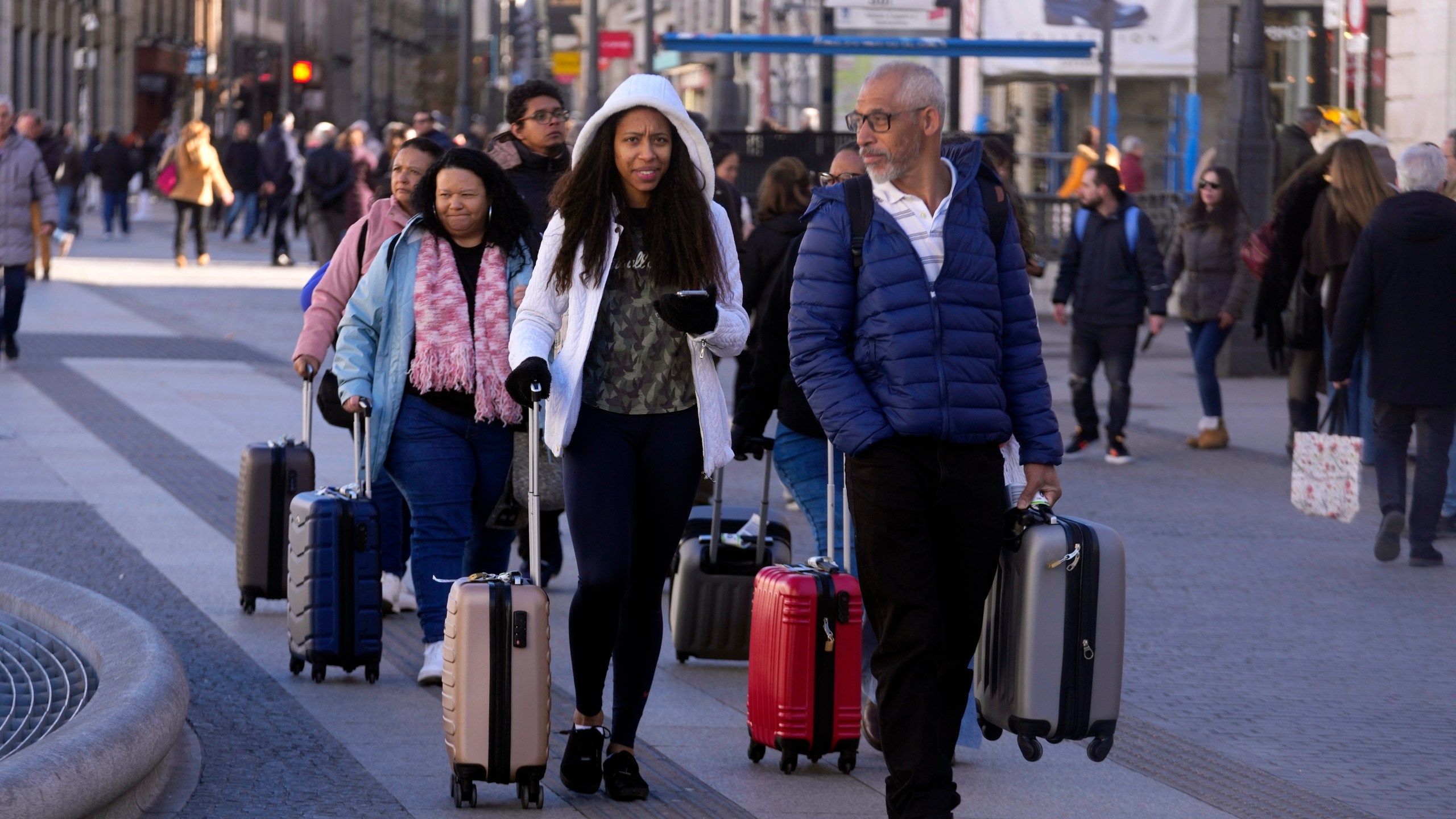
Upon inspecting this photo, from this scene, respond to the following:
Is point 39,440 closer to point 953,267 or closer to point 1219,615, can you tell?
point 1219,615

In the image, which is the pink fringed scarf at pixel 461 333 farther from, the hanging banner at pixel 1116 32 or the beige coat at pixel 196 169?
the hanging banner at pixel 1116 32

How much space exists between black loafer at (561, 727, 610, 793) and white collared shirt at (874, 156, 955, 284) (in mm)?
1563

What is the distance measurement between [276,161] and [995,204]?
89.0 ft

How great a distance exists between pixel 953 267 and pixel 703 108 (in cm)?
5401

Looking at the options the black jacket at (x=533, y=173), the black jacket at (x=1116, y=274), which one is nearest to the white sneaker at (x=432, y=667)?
the black jacket at (x=533, y=173)

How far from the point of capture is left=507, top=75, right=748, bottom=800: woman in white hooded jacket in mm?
5340

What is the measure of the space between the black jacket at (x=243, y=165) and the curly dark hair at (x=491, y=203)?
2702 centimetres

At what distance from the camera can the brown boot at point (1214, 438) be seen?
43.2 ft

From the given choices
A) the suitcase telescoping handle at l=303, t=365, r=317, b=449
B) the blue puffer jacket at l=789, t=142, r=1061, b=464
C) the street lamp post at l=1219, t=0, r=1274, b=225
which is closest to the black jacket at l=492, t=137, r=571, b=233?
the suitcase telescoping handle at l=303, t=365, r=317, b=449

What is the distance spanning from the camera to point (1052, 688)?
482 centimetres

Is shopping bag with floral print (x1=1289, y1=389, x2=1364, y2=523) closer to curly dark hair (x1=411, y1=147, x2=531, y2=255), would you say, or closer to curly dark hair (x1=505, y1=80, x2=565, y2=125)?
curly dark hair (x1=505, y1=80, x2=565, y2=125)

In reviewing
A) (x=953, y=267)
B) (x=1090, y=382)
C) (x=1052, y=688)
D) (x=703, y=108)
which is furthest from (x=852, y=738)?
(x=703, y=108)

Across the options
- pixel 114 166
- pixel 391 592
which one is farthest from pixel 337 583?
pixel 114 166

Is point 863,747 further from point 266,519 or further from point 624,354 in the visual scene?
point 266,519
